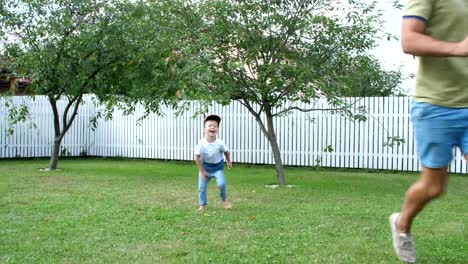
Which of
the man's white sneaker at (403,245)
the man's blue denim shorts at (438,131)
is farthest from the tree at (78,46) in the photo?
the man's blue denim shorts at (438,131)

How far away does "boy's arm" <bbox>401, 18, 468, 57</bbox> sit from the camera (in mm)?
3191

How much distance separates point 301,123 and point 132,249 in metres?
10.5

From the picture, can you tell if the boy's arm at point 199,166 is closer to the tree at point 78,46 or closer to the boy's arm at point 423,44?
the boy's arm at point 423,44

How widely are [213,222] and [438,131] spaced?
339 centimetres

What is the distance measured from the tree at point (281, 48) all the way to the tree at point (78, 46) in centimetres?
281

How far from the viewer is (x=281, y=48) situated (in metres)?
10.1

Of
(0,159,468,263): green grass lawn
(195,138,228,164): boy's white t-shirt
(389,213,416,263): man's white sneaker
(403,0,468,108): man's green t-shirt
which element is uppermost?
(403,0,468,108): man's green t-shirt

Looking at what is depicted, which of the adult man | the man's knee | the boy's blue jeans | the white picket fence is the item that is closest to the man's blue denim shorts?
the adult man

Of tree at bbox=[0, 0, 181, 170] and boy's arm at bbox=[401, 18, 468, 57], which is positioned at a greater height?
tree at bbox=[0, 0, 181, 170]

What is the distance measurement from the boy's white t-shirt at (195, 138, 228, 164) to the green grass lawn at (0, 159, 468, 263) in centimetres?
65

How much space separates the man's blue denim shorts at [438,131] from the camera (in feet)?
11.4

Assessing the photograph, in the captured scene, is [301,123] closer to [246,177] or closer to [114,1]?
[246,177]

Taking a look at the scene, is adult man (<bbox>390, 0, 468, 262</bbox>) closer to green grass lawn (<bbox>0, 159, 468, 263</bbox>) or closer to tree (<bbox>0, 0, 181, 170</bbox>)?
green grass lawn (<bbox>0, 159, 468, 263</bbox>)

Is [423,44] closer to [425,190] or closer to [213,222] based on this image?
[425,190]
